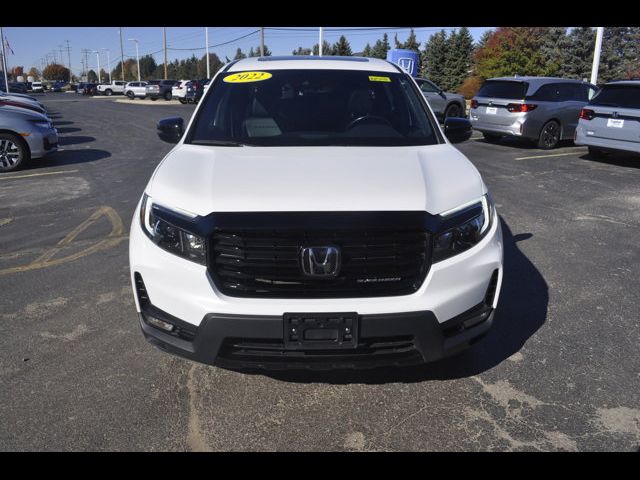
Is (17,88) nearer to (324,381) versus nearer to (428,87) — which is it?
(428,87)

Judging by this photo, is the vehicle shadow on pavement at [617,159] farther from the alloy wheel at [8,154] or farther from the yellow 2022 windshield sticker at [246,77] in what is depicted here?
the alloy wheel at [8,154]

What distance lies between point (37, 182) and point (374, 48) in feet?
258

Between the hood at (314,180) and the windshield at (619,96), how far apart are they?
8.98 meters

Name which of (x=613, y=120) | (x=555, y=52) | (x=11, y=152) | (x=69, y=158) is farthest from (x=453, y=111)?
(x=555, y=52)

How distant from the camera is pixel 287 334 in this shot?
2.44 m

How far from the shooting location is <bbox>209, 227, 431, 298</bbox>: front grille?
8.16 ft

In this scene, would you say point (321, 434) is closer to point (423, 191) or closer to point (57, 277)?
point (423, 191)

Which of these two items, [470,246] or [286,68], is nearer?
[470,246]

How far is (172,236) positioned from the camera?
2.64m

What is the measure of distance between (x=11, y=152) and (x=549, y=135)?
38.3ft

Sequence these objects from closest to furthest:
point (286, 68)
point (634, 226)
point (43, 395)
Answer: point (43, 395) < point (286, 68) < point (634, 226)

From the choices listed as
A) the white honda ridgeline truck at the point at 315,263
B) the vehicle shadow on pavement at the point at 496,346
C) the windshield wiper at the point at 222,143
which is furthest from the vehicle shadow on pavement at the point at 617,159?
the windshield wiper at the point at 222,143

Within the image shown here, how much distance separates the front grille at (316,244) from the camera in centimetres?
249

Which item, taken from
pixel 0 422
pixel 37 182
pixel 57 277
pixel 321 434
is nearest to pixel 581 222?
pixel 321 434
